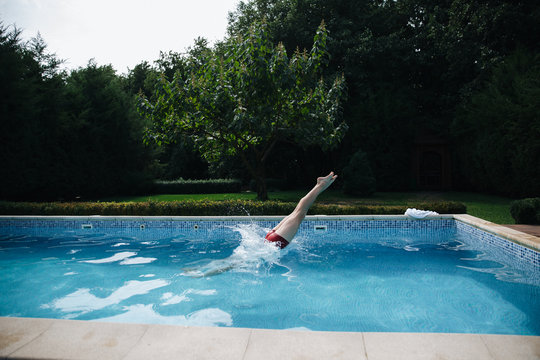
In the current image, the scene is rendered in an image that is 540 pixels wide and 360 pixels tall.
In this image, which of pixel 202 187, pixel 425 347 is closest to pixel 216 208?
pixel 425 347

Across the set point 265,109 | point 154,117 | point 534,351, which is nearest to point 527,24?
point 265,109

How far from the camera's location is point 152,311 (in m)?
4.90

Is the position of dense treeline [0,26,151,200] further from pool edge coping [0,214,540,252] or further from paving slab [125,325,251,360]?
paving slab [125,325,251,360]

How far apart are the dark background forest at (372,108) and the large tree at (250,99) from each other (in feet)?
3.91

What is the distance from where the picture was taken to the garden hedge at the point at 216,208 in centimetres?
1016

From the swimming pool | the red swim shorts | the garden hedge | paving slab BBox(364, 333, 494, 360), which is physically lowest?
the swimming pool

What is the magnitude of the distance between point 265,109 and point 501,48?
14497 mm

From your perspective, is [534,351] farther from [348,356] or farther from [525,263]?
[525,263]

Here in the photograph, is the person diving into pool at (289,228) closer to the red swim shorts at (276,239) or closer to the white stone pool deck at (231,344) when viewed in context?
the red swim shorts at (276,239)

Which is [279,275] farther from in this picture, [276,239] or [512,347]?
[512,347]

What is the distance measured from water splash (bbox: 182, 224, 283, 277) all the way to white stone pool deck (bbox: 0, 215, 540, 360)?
11.1 feet

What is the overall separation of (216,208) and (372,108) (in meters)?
12.4

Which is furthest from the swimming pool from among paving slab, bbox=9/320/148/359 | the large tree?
the large tree

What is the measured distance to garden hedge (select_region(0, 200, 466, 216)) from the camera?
10.2 meters
